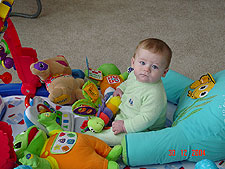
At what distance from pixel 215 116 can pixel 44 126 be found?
62 cm

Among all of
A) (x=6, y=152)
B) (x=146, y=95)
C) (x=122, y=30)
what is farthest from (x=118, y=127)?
(x=122, y=30)

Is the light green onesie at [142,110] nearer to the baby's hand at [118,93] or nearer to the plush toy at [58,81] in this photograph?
the baby's hand at [118,93]

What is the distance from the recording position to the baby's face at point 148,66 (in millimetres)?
971

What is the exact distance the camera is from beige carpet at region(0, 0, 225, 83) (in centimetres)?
183

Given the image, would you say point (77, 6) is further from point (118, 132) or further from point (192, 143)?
point (192, 143)

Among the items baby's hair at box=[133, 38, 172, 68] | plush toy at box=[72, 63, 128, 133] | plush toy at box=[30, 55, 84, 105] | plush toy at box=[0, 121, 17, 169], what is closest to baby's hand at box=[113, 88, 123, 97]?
plush toy at box=[72, 63, 128, 133]

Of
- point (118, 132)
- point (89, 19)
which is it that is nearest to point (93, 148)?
point (118, 132)

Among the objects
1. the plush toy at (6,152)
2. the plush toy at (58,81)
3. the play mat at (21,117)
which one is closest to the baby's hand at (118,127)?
the play mat at (21,117)

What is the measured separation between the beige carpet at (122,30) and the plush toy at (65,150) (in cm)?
85

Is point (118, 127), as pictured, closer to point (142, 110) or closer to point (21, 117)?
point (142, 110)

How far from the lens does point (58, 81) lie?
1226 millimetres

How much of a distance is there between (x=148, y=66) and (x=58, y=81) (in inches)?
17.5

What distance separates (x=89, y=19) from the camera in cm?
223

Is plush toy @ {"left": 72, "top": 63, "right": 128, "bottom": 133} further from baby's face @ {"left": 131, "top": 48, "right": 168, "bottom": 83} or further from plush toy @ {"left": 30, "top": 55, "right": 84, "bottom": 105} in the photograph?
baby's face @ {"left": 131, "top": 48, "right": 168, "bottom": 83}
